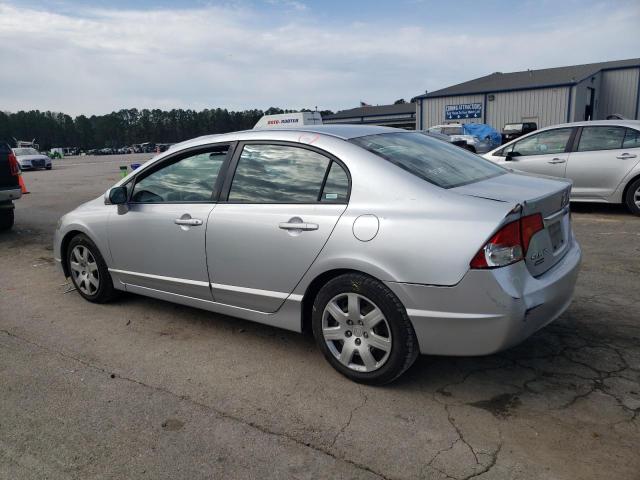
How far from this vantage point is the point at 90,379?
3.39m

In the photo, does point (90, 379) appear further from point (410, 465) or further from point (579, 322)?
point (579, 322)

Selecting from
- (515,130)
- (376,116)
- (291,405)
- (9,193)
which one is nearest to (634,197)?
(291,405)

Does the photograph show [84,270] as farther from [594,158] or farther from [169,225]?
[594,158]

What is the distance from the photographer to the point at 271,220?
3379 millimetres

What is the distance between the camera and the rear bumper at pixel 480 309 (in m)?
2.67

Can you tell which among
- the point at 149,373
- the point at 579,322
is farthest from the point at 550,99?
the point at 149,373


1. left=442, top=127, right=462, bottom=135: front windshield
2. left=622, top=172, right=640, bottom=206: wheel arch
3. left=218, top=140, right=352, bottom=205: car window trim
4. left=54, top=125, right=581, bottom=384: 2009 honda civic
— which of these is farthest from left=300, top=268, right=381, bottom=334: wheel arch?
left=442, top=127, right=462, bottom=135: front windshield

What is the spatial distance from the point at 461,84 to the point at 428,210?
36.2 m

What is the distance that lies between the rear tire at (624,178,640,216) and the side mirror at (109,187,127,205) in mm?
7342

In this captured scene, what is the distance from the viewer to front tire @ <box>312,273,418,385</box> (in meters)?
2.92

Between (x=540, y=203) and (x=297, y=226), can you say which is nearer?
(x=540, y=203)

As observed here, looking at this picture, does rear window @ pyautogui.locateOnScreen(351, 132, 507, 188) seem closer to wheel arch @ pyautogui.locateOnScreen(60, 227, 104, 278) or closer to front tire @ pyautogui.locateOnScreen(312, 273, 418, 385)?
front tire @ pyautogui.locateOnScreen(312, 273, 418, 385)

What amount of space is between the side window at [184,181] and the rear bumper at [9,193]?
5.20 m

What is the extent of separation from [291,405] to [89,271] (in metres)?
2.76
